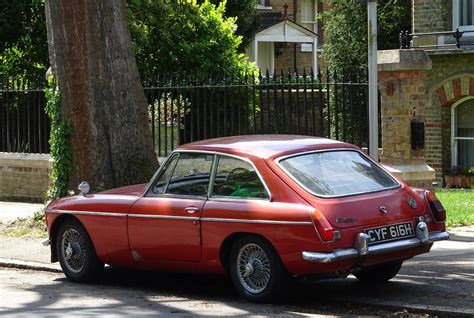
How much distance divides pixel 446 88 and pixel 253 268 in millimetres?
16921

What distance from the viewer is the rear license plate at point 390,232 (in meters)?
8.66

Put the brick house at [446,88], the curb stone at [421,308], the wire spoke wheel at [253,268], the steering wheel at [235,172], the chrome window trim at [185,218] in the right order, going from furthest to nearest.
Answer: the brick house at [446,88], the steering wheel at [235,172], the wire spoke wheel at [253,268], the chrome window trim at [185,218], the curb stone at [421,308]

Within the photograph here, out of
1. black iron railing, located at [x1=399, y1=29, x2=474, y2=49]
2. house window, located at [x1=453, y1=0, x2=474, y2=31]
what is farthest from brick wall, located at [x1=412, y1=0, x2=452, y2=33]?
black iron railing, located at [x1=399, y1=29, x2=474, y2=49]

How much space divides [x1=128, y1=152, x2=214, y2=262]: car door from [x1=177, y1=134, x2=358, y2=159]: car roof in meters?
0.16

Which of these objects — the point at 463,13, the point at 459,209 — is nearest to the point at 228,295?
the point at 459,209

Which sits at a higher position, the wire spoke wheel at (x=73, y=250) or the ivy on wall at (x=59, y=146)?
the ivy on wall at (x=59, y=146)

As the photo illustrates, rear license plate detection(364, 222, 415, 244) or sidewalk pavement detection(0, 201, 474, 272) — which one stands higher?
Result: rear license plate detection(364, 222, 415, 244)

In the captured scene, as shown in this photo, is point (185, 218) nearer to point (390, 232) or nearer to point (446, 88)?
point (390, 232)

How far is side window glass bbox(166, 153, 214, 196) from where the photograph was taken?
31.4 ft

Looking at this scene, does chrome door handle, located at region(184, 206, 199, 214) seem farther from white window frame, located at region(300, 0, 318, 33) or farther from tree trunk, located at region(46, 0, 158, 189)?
white window frame, located at region(300, 0, 318, 33)

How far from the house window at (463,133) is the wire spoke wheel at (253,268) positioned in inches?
670

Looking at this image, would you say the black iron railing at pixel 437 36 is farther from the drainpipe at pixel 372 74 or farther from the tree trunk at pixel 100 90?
the tree trunk at pixel 100 90

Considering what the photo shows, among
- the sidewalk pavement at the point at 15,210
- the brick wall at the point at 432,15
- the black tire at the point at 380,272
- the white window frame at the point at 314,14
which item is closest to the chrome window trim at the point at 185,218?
the black tire at the point at 380,272

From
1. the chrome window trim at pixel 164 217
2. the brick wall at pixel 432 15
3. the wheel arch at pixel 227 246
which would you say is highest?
the brick wall at pixel 432 15
